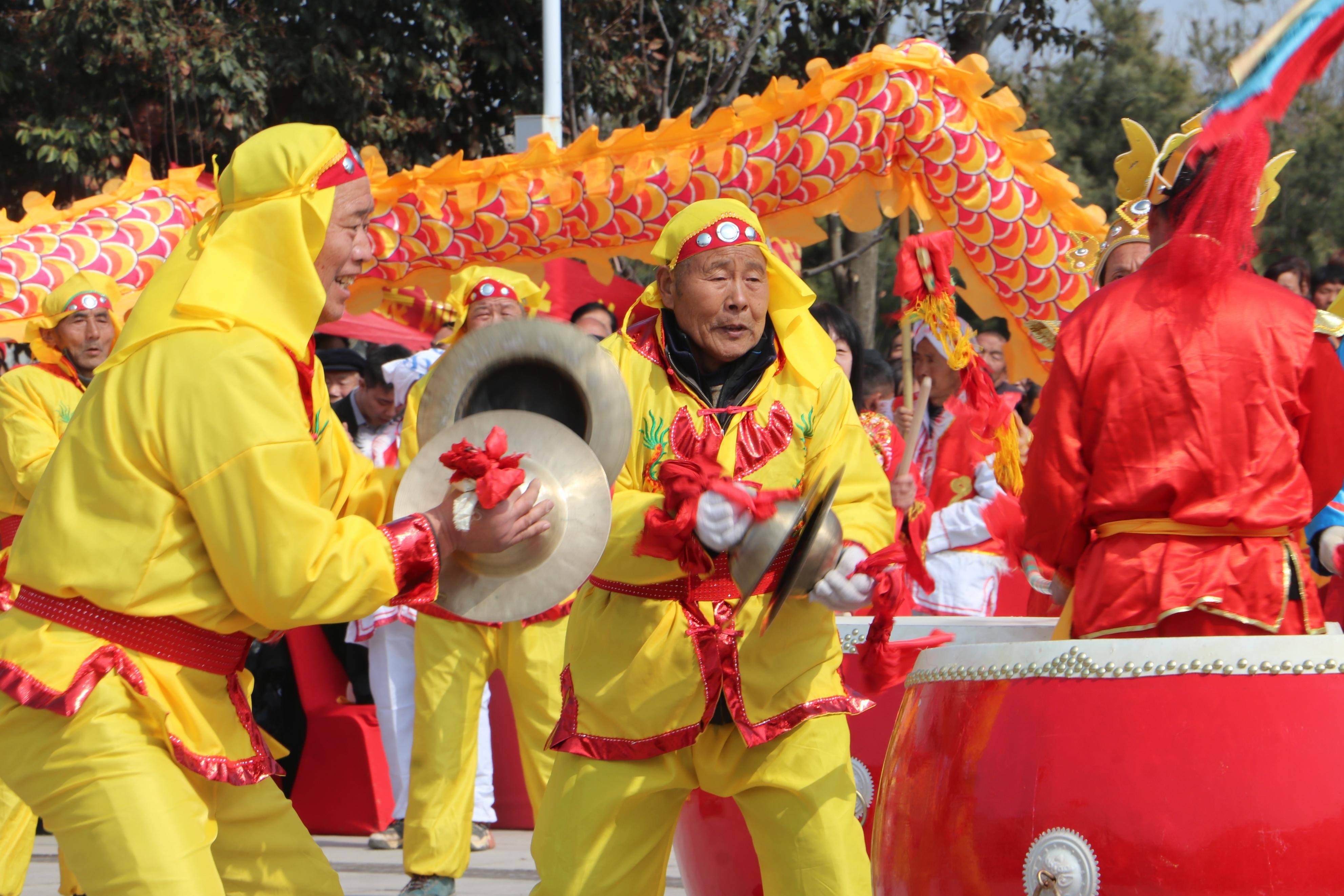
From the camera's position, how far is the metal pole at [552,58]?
31.1ft

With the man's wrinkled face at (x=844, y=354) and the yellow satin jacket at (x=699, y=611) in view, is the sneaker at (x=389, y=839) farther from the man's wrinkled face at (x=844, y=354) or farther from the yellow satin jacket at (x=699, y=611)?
the yellow satin jacket at (x=699, y=611)

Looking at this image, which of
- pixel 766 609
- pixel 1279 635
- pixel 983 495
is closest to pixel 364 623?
pixel 983 495

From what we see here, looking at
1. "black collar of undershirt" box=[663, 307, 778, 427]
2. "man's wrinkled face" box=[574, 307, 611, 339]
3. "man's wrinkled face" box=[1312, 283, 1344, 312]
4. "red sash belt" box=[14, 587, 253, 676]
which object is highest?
"black collar of undershirt" box=[663, 307, 778, 427]

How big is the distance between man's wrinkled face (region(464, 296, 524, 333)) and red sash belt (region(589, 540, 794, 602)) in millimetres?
2538

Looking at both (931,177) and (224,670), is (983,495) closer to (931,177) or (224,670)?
(931,177)

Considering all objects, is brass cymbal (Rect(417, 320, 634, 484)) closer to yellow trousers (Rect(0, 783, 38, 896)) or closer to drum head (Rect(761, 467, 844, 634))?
drum head (Rect(761, 467, 844, 634))

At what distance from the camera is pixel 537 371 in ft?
9.59

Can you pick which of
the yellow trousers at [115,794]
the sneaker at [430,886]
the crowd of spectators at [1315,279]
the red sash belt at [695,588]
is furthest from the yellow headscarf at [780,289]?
the crowd of spectators at [1315,279]

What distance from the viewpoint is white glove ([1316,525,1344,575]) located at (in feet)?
10.7

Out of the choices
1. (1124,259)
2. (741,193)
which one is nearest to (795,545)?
(1124,259)

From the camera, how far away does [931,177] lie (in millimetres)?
6832

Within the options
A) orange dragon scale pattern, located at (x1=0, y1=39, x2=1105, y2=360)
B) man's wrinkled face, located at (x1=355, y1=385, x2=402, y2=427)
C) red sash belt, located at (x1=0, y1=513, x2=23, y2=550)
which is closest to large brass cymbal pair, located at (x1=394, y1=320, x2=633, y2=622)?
red sash belt, located at (x1=0, y1=513, x2=23, y2=550)

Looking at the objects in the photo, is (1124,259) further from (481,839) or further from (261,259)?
(481,839)

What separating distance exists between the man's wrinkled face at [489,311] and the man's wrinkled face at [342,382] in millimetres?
2057
